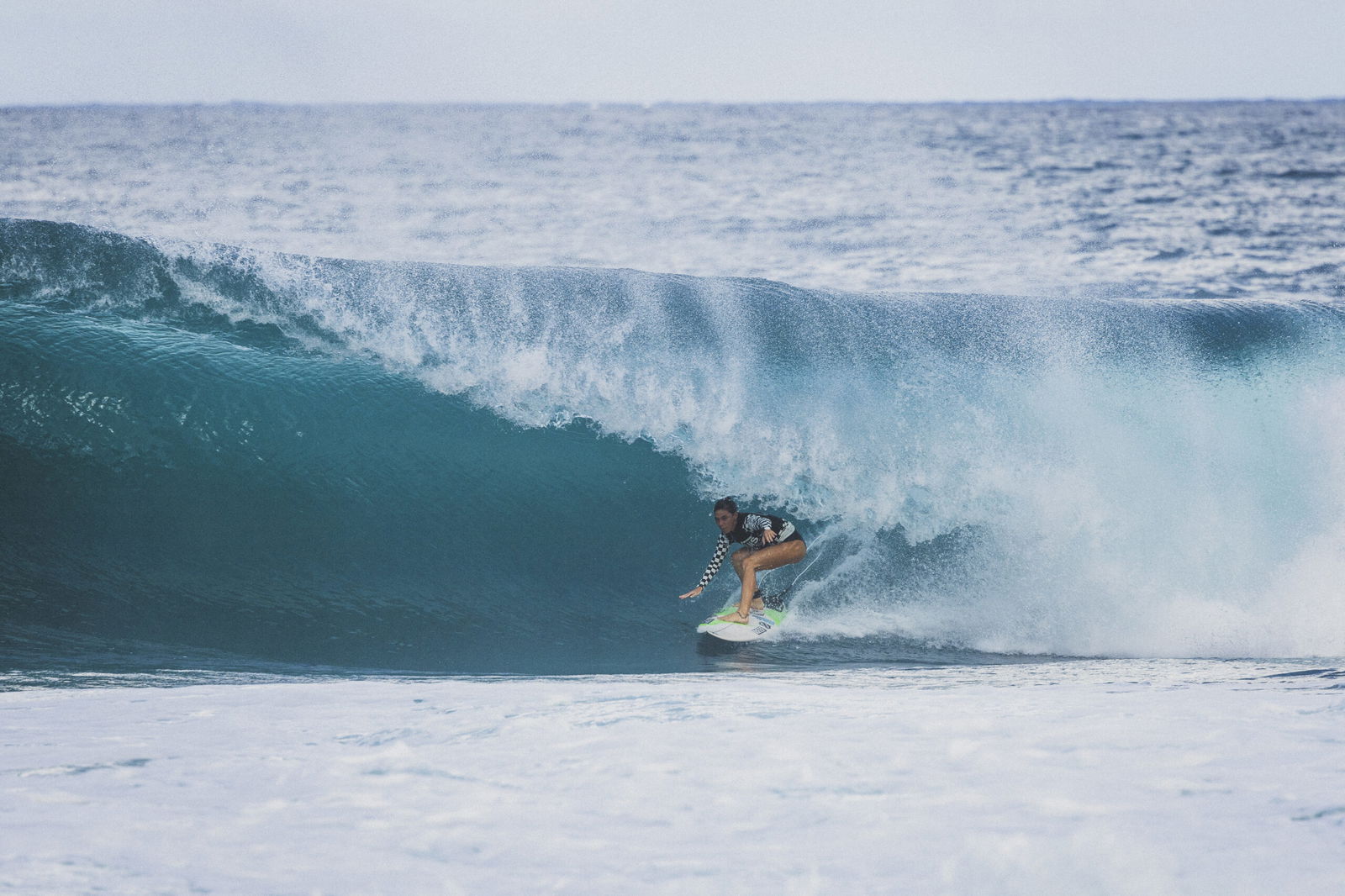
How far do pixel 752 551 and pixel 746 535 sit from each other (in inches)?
4.0

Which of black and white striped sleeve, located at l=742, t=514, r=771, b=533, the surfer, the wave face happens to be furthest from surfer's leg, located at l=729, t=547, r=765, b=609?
the wave face

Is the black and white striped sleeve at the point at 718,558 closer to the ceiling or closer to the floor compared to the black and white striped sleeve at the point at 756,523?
closer to the floor

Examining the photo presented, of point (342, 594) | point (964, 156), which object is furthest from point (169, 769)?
point (964, 156)

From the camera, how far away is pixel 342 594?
20.8 ft

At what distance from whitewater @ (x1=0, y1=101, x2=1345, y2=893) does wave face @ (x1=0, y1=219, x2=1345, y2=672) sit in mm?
33

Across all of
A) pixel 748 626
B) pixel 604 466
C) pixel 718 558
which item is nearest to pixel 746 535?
pixel 718 558

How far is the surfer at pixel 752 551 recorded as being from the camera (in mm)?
6008

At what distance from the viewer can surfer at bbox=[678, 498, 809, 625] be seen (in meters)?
6.01

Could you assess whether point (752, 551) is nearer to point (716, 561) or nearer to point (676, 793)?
point (716, 561)

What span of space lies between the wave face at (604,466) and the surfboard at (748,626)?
0.48 feet

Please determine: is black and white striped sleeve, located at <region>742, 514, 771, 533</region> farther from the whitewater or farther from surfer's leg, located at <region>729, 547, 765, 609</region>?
the whitewater

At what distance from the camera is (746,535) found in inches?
241

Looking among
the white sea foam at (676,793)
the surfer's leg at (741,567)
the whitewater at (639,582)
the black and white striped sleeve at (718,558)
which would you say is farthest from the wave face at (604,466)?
the white sea foam at (676,793)

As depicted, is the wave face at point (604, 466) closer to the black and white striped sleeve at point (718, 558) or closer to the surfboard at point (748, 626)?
the surfboard at point (748, 626)
